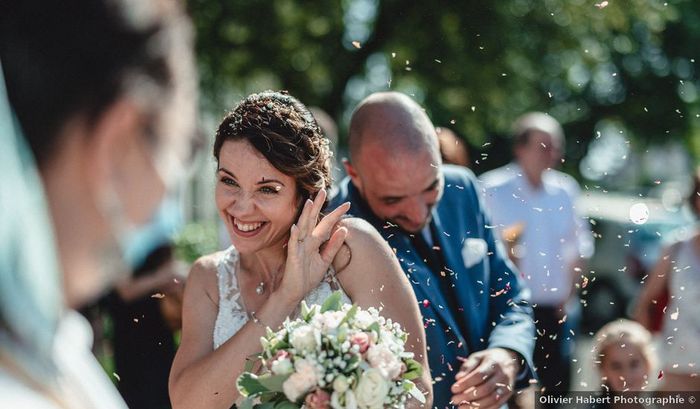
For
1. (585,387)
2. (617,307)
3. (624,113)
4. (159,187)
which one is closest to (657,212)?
(617,307)

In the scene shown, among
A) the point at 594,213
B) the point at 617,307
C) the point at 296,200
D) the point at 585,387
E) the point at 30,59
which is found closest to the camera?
the point at 30,59

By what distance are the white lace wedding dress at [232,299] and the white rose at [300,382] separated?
0.56 meters

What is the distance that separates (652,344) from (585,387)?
80.7 inches

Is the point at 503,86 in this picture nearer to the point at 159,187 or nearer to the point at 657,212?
the point at 657,212

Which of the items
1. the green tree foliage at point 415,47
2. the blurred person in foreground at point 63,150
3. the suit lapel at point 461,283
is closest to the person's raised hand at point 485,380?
the suit lapel at point 461,283

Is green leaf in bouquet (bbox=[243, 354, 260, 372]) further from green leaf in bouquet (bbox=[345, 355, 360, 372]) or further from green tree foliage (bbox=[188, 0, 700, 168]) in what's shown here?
green tree foliage (bbox=[188, 0, 700, 168])

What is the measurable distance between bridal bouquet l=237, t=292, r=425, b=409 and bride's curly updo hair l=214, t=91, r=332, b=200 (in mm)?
564

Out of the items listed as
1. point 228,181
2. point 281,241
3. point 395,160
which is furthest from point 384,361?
point 395,160

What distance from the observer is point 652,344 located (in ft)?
17.5

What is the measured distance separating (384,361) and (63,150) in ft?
5.39

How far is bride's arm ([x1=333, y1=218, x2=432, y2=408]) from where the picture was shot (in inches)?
118

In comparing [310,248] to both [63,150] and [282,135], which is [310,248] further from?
[63,150]

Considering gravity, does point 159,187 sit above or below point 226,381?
above

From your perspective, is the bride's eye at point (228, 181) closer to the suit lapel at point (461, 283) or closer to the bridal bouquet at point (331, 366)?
the bridal bouquet at point (331, 366)
